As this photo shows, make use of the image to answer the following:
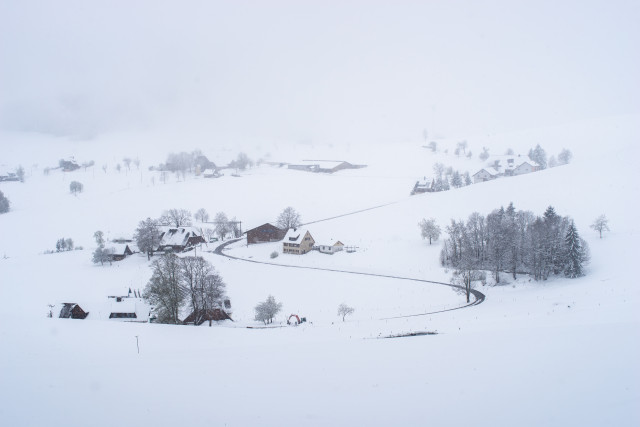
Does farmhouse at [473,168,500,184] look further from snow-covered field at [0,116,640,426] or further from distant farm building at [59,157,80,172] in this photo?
distant farm building at [59,157,80,172]

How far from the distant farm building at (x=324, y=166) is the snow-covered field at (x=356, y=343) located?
2211 inches

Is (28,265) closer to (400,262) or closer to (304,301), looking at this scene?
(304,301)

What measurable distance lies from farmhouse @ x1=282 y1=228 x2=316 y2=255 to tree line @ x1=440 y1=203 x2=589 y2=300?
55.2 ft

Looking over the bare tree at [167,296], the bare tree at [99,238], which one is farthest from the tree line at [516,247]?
the bare tree at [99,238]

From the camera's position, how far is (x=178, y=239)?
55.7 m

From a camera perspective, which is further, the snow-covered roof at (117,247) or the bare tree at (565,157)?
the bare tree at (565,157)

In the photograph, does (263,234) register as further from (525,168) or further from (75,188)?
(525,168)

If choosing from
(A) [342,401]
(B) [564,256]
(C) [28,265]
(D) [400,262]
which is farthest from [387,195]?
(A) [342,401]

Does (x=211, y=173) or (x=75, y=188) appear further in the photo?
(x=211, y=173)

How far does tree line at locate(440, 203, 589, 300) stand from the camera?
3378 centimetres

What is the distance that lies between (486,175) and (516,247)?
54780 millimetres

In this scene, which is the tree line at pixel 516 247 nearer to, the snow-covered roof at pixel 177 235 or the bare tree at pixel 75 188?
the snow-covered roof at pixel 177 235

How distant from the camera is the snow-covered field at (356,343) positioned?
10625mm

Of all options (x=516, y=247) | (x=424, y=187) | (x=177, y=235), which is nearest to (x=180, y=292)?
(x=516, y=247)
